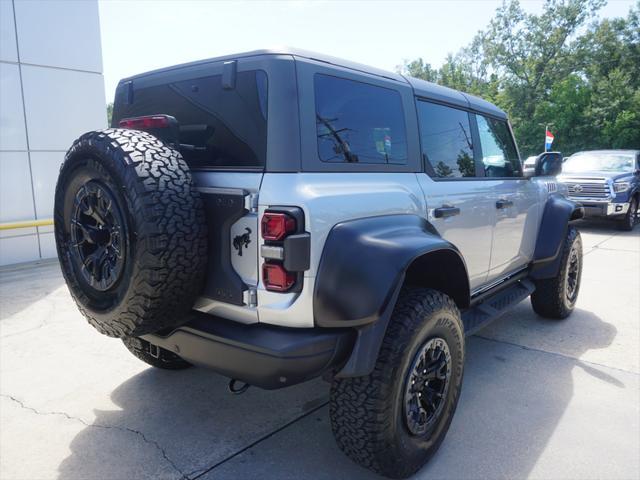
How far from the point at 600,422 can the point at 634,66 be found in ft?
103

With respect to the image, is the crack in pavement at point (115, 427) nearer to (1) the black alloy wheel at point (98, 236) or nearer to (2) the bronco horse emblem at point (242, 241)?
(1) the black alloy wheel at point (98, 236)

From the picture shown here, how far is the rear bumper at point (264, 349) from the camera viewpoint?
76.8 inches

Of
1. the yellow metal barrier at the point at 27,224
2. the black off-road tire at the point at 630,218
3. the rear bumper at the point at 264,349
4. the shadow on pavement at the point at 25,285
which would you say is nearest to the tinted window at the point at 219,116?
the rear bumper at the point at 264,349

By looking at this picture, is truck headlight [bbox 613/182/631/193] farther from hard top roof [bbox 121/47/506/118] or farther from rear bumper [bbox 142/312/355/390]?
rear bumper [bbox 142/312/355/390]

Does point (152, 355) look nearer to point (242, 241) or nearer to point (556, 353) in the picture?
point (242, 241)

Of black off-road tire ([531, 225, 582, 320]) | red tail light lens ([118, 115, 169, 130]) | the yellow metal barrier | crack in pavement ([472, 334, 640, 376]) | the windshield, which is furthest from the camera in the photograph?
the windshield

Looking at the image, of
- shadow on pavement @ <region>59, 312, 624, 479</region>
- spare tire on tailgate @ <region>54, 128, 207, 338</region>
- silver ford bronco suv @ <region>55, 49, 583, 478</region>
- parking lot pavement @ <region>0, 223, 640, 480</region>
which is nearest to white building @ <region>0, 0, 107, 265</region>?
parking lot pavement @ <region>0, 223, 640, 480</region>

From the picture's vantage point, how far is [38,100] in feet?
25.4

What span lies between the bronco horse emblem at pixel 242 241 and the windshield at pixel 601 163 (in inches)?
472

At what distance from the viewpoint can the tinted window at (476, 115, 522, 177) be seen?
369 centimetres

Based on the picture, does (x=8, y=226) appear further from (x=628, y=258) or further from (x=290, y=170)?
(x=628, y=258)

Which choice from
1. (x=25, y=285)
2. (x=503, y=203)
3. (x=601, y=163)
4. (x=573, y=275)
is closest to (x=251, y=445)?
(x=503, y=203)

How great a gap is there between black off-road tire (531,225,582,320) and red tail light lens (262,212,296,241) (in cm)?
346

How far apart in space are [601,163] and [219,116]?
12.4 m
